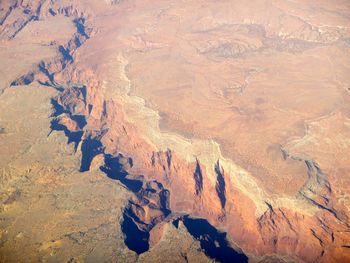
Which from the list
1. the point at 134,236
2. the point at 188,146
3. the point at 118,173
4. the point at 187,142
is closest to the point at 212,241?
the point at 134,236

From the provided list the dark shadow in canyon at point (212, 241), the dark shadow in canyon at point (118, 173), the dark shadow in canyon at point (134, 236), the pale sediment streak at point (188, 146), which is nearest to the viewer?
the pale sediment streak at point (188, 146)

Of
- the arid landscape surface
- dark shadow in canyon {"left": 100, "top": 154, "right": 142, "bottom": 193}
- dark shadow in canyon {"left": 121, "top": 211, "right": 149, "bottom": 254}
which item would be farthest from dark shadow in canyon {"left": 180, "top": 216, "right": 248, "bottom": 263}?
dark shadow in canyon {"left": 100, "top": 154, "right": 142, "bottom": 193}

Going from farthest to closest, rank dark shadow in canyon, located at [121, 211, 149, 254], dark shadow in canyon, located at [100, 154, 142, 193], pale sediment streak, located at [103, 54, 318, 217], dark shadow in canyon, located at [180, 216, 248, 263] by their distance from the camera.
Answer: dark shadow in canyon, located at [100, 154, 142, 193] < dark shadow in canyon, located at [121, 211, 149, 254] < dark shadow in canyon, located at [180, 216, 248, 263] < pale sediment streak, located at [103, 54, 318, 217]

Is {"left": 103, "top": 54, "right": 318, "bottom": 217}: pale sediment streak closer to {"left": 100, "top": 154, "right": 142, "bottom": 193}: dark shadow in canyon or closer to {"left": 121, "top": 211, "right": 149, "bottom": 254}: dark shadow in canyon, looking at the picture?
{"left": 100, "top": 154, "right": 142, "bottom": 193}: dark shadow in canyon

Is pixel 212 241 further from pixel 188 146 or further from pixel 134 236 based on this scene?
pixel 188 146

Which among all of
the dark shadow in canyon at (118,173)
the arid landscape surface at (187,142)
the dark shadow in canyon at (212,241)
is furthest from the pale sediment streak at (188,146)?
the dark shadow in canyon at (118,173)

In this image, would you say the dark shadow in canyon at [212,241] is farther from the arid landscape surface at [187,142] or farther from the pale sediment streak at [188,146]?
the pale sediment streak at [188,146]

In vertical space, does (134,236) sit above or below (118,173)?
above

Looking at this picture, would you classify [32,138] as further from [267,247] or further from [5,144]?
[267,247]

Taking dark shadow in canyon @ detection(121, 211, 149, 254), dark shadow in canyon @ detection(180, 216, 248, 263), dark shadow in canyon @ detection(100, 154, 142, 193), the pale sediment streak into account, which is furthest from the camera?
dark shadow in canyon @ detection(100, 154, 142, 193)

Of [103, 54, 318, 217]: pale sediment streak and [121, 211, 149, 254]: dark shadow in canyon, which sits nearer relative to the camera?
[103, 54, 318, 217]: pale sediment streak
